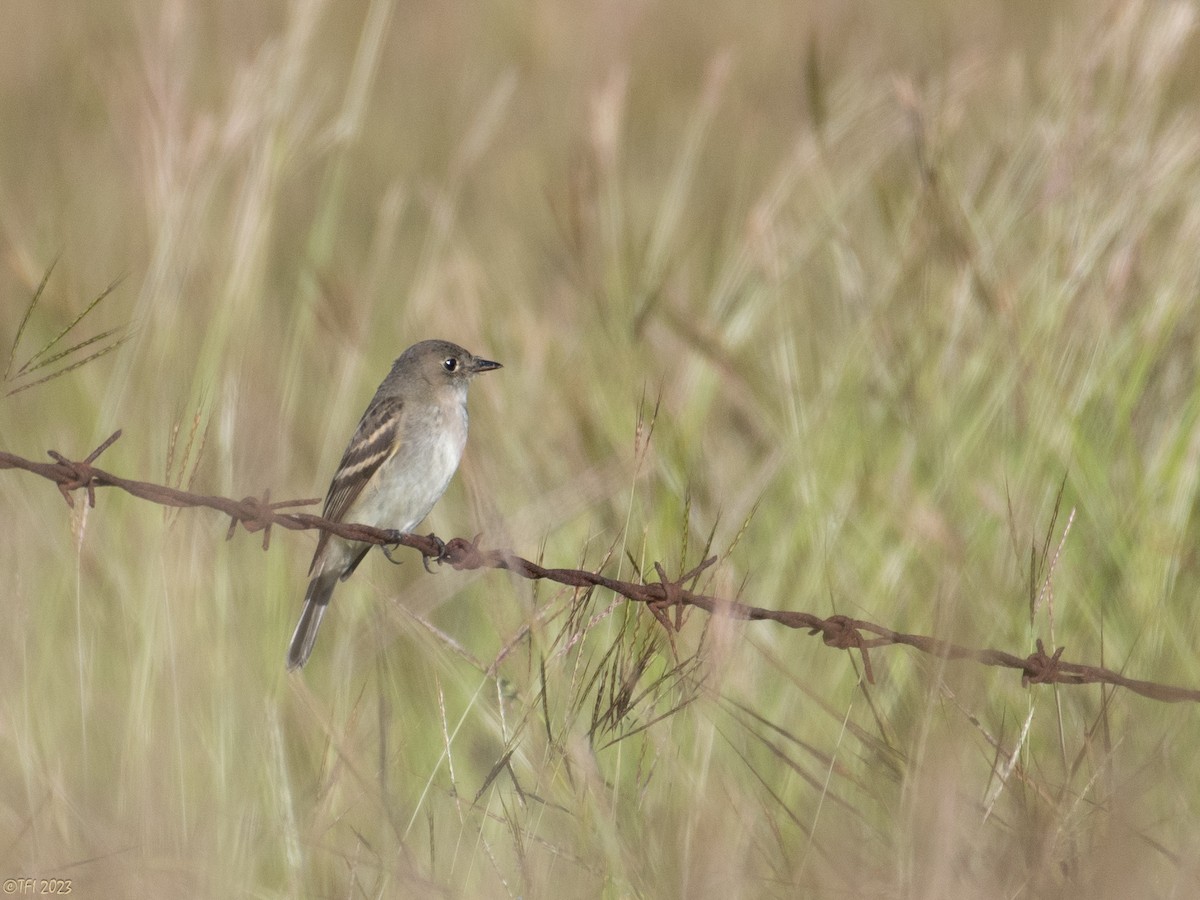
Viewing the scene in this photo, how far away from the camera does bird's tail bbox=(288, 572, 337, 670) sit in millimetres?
5562

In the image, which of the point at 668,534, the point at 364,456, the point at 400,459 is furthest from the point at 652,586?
the point at 364,456

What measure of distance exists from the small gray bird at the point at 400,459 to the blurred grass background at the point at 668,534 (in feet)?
0.44

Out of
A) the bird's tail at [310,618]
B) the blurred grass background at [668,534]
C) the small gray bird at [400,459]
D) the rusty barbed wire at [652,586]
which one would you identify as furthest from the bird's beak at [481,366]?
the rusty barbed wire at [652,586]

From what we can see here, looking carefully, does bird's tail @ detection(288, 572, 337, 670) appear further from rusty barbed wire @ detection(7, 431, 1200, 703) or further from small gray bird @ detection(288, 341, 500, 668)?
rusty barbed wire @ detection(7, 431, 1200, 703)

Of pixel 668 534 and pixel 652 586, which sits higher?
pixel 668 534

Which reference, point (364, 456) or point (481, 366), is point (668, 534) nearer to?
point (481, 366)

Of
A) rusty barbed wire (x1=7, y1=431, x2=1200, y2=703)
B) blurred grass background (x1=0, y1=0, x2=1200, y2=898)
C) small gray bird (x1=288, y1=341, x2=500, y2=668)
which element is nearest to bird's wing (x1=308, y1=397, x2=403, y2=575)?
small gray bird (x1=288, y1=341, x2=500, y2=668)

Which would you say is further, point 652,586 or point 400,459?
point 400,459

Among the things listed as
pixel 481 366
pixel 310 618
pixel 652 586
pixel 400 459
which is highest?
pixel 481 366

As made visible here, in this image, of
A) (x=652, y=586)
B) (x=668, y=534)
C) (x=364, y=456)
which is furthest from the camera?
(x=364, y=456)

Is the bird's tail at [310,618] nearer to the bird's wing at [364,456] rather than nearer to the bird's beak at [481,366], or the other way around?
the bird's wing at [364,456]

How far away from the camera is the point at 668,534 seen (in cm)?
515

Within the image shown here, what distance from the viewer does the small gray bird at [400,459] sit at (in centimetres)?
561

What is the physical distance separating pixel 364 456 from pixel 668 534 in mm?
1243
